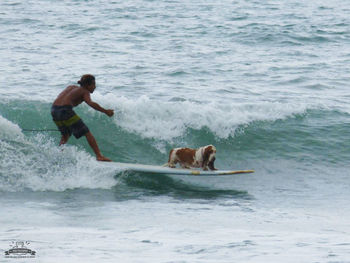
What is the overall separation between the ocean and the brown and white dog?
458mm

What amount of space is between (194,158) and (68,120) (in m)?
1.84

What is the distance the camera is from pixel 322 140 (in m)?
11.6

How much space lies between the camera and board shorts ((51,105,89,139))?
8180 mm

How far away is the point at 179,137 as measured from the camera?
36.4 ft

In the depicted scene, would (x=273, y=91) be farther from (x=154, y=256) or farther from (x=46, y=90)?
(x=154, y=256)

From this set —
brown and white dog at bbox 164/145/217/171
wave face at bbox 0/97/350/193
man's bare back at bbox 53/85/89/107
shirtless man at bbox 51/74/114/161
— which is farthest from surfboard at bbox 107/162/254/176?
man's bare back at bbox 53/85/89/107

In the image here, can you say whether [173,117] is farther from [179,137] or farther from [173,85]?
[173,85]

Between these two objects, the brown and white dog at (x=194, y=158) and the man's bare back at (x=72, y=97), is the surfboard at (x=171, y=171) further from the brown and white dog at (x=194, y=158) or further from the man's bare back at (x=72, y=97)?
the man's bare back at (x=72, y=97)

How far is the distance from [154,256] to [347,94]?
415 inches

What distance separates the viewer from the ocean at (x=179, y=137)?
579 centimetres

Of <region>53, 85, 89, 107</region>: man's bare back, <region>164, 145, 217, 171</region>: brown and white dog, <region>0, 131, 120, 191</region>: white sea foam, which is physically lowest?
<region>0, 131, 120, 191</region>: white sea foam

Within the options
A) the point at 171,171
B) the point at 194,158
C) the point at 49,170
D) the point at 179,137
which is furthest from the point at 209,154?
the point at 179,137

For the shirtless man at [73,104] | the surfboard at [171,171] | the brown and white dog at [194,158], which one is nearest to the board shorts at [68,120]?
the shirtless man at [73,104]

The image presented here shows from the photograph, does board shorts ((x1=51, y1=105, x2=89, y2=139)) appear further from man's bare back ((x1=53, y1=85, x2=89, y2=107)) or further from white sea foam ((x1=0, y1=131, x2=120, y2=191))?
white sea foam ((x1=0, y1=131, x2=120, y2=191))
